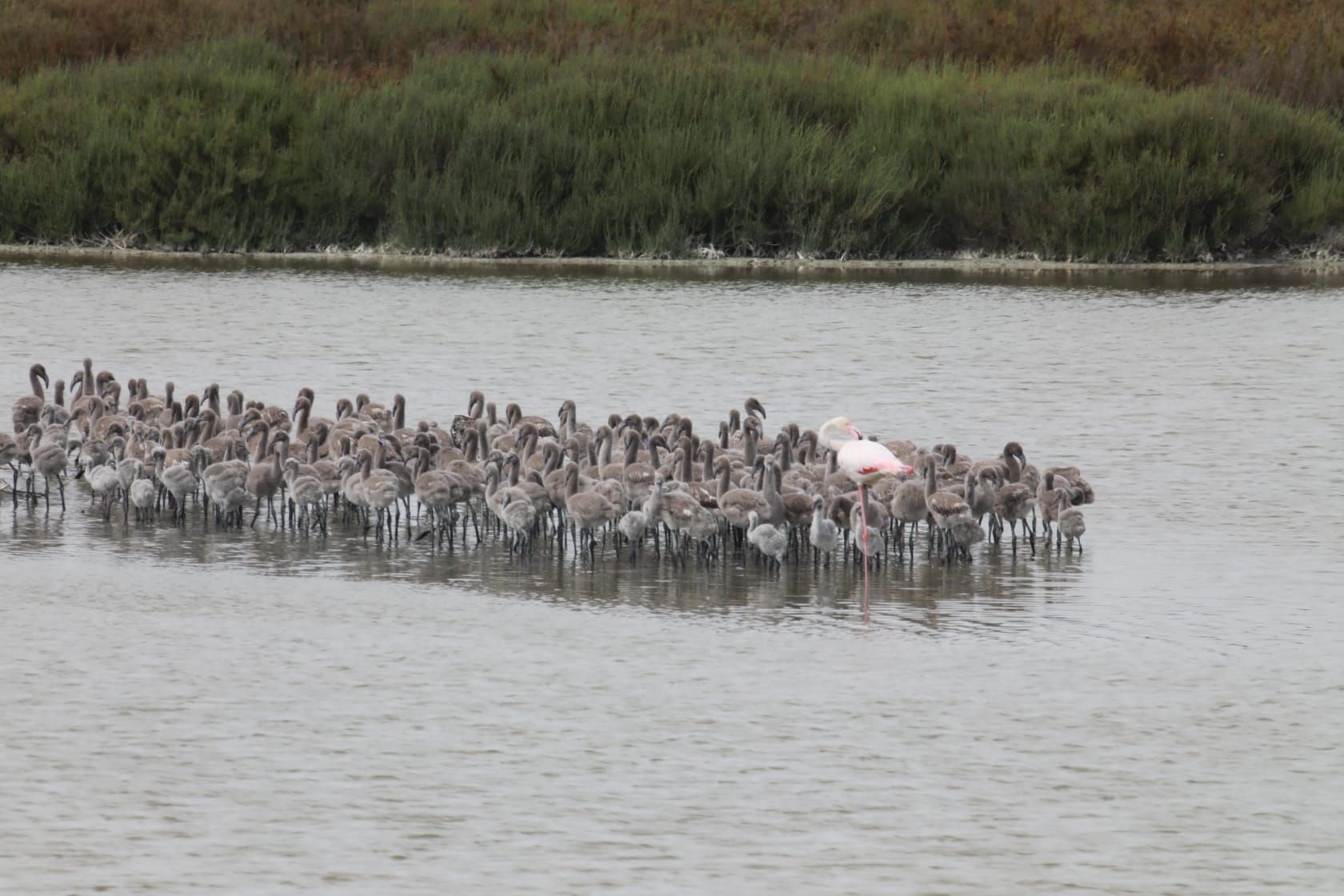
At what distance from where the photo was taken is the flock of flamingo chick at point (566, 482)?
11477 mm

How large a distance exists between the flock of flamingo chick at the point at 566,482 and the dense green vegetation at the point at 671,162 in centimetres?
1436

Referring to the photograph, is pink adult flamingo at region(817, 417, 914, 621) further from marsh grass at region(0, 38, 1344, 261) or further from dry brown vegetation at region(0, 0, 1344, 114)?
dry brown vegetation at region(0, 0, 1344, 114)

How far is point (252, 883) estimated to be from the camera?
6.40 m

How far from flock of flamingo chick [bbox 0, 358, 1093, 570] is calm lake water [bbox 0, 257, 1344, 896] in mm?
299

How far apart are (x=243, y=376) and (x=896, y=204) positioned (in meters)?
12.6

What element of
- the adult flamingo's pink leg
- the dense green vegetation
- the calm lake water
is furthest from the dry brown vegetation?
the adult flamingo's pink leg

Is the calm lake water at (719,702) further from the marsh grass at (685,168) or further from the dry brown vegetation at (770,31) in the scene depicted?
the dry brown vegetation at (770,31)

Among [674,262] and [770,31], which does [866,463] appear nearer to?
[674,262]

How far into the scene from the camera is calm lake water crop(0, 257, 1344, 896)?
6.69 metres

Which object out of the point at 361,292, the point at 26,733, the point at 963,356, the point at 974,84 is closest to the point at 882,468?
the point at 26,733

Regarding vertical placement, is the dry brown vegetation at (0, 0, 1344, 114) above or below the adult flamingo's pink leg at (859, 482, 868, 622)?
A: above

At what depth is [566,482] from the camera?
11.8 meters

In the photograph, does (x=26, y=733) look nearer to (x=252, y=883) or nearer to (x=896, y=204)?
(x=252, y=883)

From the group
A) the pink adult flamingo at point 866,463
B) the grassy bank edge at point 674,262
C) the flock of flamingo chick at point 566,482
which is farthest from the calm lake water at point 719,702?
the grassy bank edge at point 674,262
